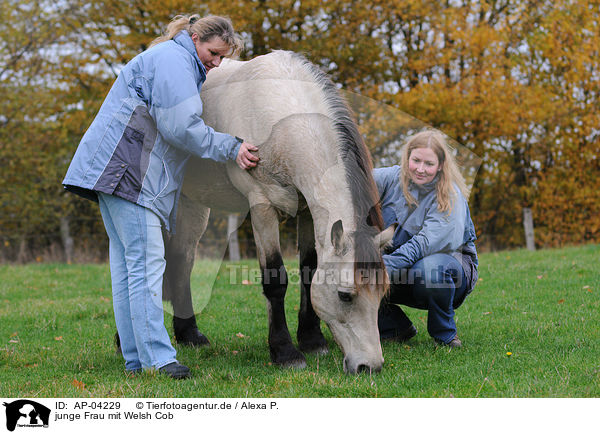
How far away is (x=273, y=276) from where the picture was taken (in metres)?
4.08

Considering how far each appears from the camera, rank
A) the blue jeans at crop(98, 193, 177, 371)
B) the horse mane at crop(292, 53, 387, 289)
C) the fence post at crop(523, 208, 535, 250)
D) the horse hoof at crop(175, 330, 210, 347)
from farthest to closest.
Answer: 1. the fence post at crop(523, 208, 535, 250)
2. the horse hoof at crop(175, 330, 210, 347)
3. the blue jeans at crop(98, 193, 177, 371)
4. the horse mane at crop(292, 53, 387, 289)

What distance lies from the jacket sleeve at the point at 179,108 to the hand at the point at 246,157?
145mm

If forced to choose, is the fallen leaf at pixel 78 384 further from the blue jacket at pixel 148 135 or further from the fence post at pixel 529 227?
the fence post at pixel 529 227

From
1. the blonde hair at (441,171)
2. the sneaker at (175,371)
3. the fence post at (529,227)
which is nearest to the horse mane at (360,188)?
the blonde hair at (441,171)

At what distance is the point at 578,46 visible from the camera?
12812mm

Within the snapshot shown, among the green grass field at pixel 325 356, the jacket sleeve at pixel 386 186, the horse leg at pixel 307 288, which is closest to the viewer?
the green grass field at pixel 325 356

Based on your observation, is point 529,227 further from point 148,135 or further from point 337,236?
point 148,135

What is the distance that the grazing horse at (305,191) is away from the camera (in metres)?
3.54

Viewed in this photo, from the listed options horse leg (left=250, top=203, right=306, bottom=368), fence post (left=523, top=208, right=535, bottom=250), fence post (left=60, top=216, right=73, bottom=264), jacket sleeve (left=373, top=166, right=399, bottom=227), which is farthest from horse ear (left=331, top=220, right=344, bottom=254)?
fence post (left=60, top=216, right=73, bottom=264)

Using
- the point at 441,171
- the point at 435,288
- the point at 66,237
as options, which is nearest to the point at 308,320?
the point at 435,288

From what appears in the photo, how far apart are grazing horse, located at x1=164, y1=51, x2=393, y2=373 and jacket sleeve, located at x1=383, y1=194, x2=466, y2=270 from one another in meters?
0.68

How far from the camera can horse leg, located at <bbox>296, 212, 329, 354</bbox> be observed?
440cm

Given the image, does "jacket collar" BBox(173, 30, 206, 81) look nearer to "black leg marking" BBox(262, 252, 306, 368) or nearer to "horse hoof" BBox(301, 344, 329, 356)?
"black leg marking" BBox(262, 252, 306, 368)
